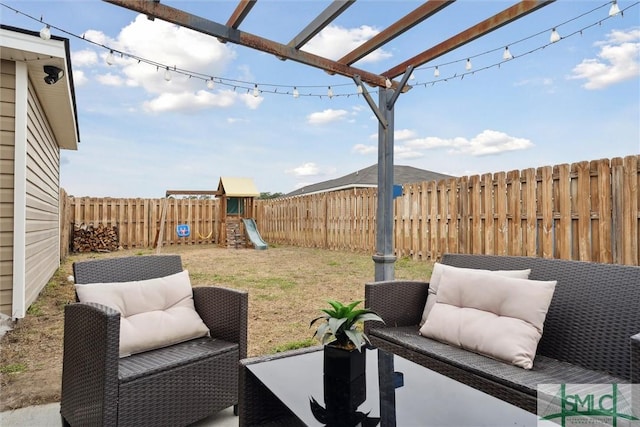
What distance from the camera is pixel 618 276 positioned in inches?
65.8

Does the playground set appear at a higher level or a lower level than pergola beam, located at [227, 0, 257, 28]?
lower

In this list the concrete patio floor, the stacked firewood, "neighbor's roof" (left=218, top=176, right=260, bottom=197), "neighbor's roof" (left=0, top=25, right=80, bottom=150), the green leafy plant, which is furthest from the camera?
"neighbor's roof" (left=218, top=176, right=260, bottom=197)

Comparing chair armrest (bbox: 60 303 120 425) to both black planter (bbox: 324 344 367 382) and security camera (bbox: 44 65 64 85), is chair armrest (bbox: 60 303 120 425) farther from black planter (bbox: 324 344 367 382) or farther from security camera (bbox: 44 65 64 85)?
security camera (bbox: 44 65 64 85)

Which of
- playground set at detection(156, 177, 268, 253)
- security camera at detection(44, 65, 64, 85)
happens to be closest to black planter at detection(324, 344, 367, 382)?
security camera at detection(44, 65, 64, 85)

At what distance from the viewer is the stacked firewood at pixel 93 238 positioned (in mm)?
9880

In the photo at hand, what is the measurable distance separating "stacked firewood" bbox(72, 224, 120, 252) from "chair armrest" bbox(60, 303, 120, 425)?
976 cm

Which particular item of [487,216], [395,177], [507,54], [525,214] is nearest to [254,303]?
[507,54]

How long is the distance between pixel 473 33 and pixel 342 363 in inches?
112

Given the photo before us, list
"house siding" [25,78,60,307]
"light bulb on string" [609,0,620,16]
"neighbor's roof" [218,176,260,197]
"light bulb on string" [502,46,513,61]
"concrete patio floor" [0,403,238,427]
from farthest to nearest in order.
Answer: "neighbor's roof" [218,176,260,197], "house siding" [25,78,60,307], "light bulb on string" [502,46,513,61], "light bulb on string" [609,0,620,16], "concrete patio floor" [0,403,238,427]

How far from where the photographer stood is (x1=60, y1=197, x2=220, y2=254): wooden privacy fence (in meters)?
10.2

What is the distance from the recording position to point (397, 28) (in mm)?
2906

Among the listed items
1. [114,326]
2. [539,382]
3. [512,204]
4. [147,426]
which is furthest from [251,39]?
[512,204]

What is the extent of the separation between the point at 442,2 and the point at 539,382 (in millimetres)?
2388

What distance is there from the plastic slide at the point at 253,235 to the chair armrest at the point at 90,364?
9212mm
